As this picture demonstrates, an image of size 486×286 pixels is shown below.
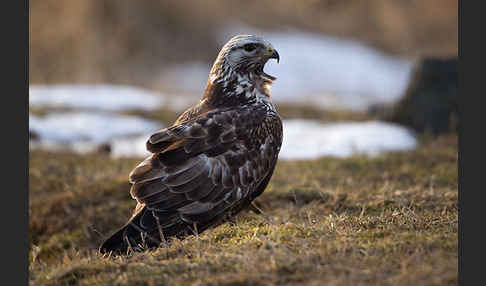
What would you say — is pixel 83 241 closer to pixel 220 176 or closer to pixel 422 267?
pixel 220 176

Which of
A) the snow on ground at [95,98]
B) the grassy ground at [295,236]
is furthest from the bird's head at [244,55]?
the snow on ground at [95,98]

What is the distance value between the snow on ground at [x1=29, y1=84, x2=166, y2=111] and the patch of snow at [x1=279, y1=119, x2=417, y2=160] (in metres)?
7.35

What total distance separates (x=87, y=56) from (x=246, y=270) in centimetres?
3216

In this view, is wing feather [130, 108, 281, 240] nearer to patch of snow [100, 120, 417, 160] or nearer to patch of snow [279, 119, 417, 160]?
patch of snow [100, 120, 417, 160]

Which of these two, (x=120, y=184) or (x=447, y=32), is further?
(x=447, y=32)

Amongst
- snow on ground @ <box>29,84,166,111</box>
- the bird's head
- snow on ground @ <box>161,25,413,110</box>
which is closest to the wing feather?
the bird's head

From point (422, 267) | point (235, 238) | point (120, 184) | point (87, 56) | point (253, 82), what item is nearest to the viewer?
point (422, 267)

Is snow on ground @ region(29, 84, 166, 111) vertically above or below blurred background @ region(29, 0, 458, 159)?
below

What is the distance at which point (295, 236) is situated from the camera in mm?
5344

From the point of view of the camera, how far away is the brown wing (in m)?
5.90

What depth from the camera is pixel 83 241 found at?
8.23 meters

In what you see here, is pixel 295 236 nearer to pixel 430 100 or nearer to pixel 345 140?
pixel 345 140

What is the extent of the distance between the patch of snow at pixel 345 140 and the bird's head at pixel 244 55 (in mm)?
5422

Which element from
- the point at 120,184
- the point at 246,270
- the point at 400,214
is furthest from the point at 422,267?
the point at 120,184
